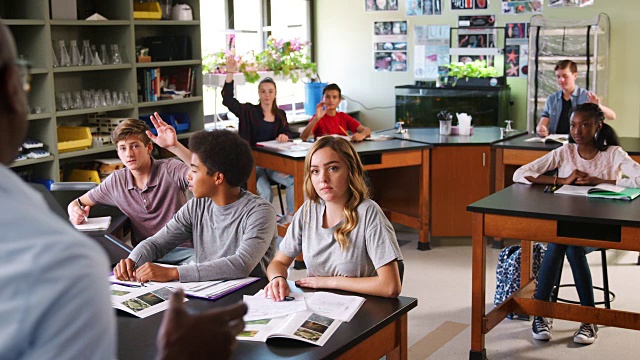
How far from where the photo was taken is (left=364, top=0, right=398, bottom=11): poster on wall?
328 inches

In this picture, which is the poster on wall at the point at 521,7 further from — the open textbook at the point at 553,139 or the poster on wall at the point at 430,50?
the open textbook at the point at 553,139

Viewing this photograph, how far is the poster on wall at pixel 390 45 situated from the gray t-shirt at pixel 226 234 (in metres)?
5.72

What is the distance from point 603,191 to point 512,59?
13.9 ft

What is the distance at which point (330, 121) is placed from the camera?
6254 millimetres

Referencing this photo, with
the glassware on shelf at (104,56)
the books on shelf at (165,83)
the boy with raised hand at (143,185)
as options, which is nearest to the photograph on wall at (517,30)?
the books on shelf at (165,83)

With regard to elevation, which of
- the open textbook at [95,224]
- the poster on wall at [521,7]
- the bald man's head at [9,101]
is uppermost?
the poster on wall at [521,7]

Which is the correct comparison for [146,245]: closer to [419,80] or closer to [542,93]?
[542,93]

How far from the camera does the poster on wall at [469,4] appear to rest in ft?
25.6

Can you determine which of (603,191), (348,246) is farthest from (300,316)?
(603,191)

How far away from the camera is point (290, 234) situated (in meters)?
2.80

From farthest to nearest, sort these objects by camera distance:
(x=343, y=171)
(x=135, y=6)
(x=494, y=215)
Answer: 1. (x=135, y=6)
2. (x=494, y=215)
3. (x=343, y=171)

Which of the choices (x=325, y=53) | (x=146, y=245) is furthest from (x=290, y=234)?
(x=325, y=53)

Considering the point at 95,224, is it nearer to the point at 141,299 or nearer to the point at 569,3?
the point at 141,299

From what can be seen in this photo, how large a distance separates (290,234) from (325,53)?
622 cm
